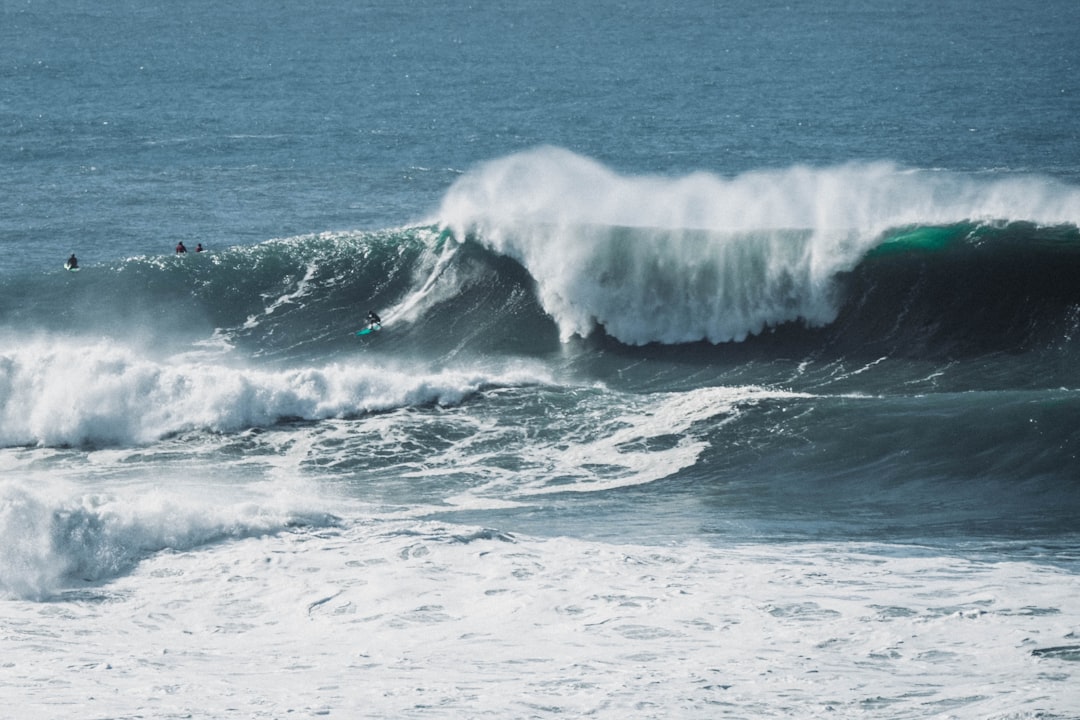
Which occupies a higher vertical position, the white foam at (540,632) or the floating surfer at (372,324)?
the floating surfer at (372,324)

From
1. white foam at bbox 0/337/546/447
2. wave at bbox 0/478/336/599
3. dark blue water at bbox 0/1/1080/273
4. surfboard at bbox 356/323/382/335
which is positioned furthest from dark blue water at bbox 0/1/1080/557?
wave at bbox 0/478/336/599

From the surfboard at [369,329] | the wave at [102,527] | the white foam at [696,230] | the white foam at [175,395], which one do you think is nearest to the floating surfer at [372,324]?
the surfboard at [369,329]

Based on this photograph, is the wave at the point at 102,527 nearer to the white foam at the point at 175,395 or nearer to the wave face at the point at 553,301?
the white foam at the point at 175,395

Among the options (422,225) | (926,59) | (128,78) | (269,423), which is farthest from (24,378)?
(926,59)

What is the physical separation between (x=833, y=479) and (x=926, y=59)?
6823 cm

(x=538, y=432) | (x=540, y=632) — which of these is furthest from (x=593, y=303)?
(x=540, y=632)

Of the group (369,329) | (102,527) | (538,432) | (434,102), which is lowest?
(102,527)

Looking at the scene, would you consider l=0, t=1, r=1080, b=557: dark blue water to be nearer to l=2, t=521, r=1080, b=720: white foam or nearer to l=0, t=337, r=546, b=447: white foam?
l=0, t=337, r=546, b=447: white foam

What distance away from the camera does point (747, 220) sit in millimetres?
37031

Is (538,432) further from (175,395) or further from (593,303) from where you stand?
(175,395)

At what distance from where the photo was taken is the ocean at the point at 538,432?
1856cm

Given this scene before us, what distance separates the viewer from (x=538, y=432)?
93.0 ft

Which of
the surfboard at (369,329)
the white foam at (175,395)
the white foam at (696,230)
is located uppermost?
the white foam at (696,230)

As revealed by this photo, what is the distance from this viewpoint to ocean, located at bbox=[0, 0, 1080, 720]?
18.6 metres
